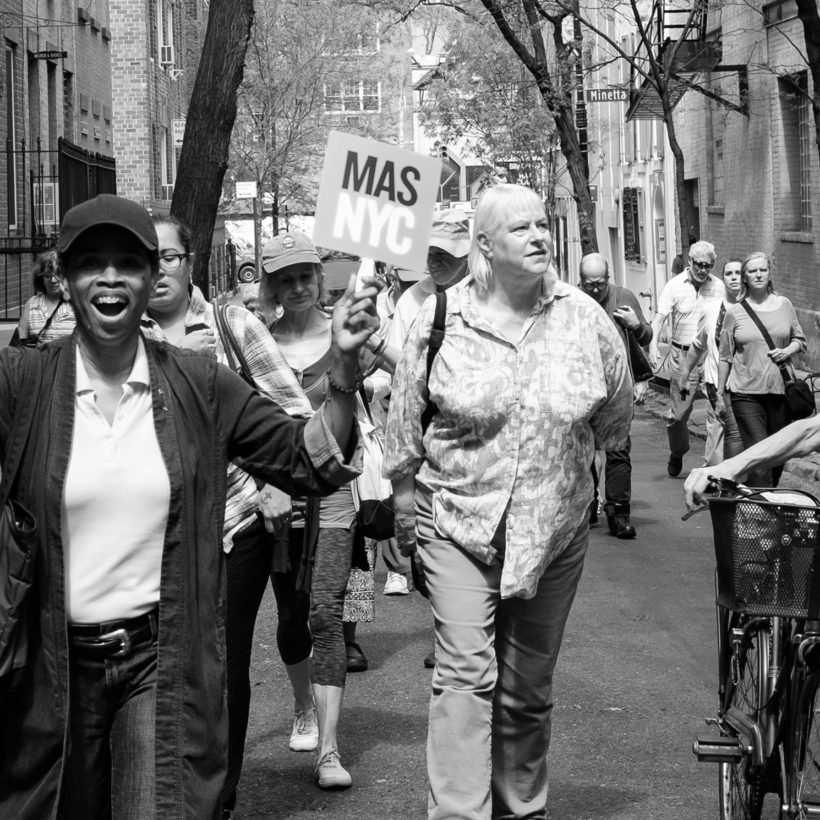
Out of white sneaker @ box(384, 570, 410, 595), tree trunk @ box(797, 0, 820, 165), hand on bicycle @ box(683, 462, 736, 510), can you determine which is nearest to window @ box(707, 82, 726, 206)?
tree trunk @ box(797, 0, 820, 165)

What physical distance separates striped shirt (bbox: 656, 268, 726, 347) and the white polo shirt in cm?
1146

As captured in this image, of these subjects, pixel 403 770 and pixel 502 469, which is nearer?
pixel 502 469

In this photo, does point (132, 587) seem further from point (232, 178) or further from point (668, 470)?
point (232, 178)

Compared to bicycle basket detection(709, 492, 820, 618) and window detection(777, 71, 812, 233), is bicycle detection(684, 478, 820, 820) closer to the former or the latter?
bicycle basket detection(709, 492, 820, 618)

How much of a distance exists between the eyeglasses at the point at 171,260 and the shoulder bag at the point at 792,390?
244 inches

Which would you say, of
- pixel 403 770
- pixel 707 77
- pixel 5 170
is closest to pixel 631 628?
pixel 403 770

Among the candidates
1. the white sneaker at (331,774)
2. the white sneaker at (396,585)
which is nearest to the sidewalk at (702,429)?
the white sneaker at (396,585)

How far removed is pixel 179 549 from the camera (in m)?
3.22

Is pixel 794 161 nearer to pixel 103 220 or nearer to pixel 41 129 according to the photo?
pixel 41 129

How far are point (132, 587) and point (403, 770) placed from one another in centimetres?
284

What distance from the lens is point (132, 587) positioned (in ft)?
10.5

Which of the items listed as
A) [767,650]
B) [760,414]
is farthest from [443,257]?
[760,414]

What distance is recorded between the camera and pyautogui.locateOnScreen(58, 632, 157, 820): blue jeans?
322 cm

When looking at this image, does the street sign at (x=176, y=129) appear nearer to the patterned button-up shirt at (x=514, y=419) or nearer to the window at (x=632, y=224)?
the window at (x=632, y=224)
